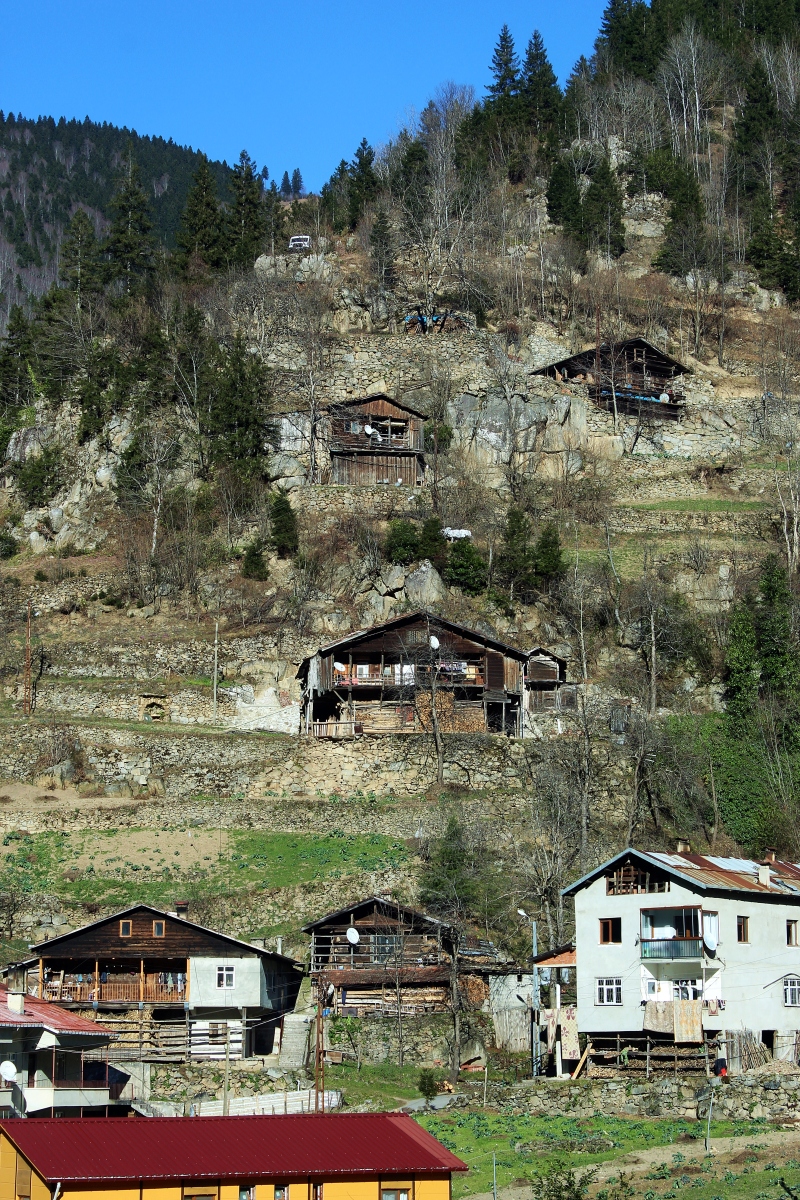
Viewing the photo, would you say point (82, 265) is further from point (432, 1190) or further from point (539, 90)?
point (432, 1190)

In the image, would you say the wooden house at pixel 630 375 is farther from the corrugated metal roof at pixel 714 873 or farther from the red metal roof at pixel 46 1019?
the red metal roof at pixel 46 1019

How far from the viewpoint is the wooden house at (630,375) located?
8312cm

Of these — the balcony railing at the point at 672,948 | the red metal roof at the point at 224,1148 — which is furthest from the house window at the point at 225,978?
the red metal roof at the point at 224,1148

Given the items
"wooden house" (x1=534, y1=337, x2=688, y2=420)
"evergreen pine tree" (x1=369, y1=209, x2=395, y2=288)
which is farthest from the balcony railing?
"evergreen pine tree" (x1=369, y1=209, x2=395, y2=288)

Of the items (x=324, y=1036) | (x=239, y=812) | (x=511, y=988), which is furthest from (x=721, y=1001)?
(x=239, y=812)

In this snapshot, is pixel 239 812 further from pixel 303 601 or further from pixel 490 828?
pixel 303 601

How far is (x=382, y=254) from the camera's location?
92250 millimetres

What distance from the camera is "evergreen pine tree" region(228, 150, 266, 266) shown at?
91.8m

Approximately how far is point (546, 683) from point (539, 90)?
60.9 m

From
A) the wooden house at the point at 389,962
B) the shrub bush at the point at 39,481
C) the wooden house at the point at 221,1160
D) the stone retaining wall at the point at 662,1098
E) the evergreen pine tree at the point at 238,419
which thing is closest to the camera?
the wooden house at the point at 221,1160

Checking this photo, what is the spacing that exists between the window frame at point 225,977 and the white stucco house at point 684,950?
9577mm

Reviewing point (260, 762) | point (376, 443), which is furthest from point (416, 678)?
point (376, 443)

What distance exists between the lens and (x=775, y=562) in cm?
6906

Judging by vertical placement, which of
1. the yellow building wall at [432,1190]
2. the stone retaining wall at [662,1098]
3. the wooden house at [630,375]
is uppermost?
the wooden house at [630,375]
